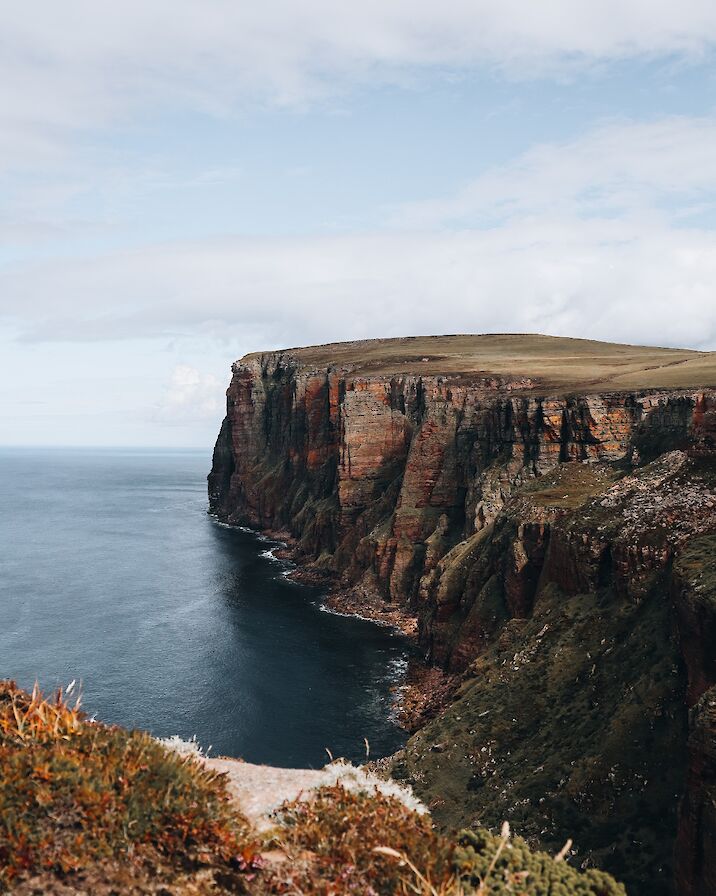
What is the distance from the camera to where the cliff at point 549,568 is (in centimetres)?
3425

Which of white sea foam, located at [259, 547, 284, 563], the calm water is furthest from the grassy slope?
white sea foam, located at [259, 547, 284, 563]

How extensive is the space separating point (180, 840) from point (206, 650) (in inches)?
3013

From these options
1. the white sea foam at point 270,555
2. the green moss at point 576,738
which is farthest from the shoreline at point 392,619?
the green moss at point 576,738

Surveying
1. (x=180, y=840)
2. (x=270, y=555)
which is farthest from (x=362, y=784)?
(x=270, y=555)

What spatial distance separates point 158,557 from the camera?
142 metres

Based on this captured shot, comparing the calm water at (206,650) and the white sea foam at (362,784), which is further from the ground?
the white sea foam at (362,784)

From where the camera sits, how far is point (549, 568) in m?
55.9

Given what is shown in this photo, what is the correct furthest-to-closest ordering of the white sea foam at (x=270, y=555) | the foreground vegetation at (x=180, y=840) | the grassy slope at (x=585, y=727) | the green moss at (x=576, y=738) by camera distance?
the white sea foam at (x=270, y=555) < the grassy slope at (x=585, y=727) < the green moss at (x=576, y=738) < the foreground vegetation at (x=180, y=840)

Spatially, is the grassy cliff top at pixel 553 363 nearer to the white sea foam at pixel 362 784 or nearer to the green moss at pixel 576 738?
the green moss at pixel 576 738

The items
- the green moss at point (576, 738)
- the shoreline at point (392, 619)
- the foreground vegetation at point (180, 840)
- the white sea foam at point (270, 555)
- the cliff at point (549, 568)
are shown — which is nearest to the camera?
the foreground vegetation at point (180, 840)

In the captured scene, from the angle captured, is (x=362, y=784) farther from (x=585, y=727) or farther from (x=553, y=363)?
(x=553, y=363)

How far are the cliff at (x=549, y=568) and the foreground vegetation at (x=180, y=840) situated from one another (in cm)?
1482

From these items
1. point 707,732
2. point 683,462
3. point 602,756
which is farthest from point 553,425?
point 707,732

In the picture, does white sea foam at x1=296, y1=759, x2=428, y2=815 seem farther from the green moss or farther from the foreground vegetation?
the green moss
